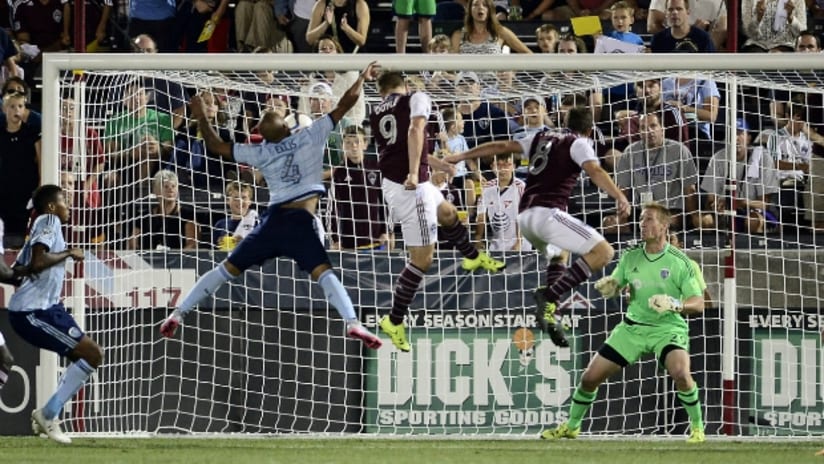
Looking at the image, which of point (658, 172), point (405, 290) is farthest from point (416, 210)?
point (658, 172)

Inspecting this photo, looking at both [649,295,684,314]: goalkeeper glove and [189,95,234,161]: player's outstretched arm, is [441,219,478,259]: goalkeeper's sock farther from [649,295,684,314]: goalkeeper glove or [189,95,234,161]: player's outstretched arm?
[189,95,234,161]: player's outstretched arm

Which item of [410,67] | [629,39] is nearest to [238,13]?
[629,39]

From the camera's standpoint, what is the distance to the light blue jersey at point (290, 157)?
43.5ft

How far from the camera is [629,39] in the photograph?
17.5m

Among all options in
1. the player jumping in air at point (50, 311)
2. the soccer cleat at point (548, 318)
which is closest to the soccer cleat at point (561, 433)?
the soccer cleat at point (548, 318)

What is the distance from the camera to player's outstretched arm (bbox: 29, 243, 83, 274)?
13242 millimetres

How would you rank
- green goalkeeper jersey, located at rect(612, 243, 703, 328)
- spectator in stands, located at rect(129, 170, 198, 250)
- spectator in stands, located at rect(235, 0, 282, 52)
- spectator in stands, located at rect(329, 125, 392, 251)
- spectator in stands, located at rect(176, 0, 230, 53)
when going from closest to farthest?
green goalkeeper jersey, located at rect(612, 243, 703, 328)
spectator in stands, located at rect(129, 170, 198, 250)
spectator in stands, located at rect(329, 125, 392, 251)
spectator in stands, located at rect(235, 0, 282, 52)
spectator in stands, located at rect(176, 0, 230, 53)

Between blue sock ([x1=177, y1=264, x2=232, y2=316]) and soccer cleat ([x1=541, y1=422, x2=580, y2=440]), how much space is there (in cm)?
292

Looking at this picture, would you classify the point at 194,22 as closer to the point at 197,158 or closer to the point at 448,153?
the point at 197,158

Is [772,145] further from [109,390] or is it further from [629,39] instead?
[109,390]

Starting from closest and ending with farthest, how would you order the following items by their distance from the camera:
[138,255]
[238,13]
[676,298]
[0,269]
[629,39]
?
[0,269]
[676,298]
[138,255]
[629,39]
[238,13]

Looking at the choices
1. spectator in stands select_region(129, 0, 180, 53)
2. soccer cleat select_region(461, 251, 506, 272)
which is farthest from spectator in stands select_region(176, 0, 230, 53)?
soccer cleat select_region(461, 251, 506, 272)

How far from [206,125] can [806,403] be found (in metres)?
5.76

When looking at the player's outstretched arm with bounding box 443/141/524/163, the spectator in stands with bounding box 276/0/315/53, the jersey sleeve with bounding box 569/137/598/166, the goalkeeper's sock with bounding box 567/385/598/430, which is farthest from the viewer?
the spectator in stands with bounding box 276/0/315/53
